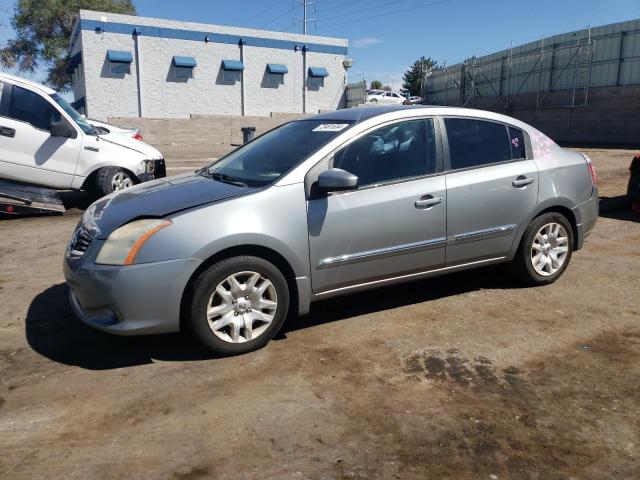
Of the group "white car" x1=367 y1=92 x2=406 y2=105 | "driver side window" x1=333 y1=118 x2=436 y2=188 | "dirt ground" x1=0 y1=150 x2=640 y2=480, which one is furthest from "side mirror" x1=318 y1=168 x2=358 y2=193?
"white car" x1=367 y1=92 x2=406 y2=105

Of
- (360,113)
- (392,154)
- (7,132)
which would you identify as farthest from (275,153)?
(7,132)

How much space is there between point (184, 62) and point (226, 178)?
26480 mm

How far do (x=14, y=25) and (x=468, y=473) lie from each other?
153ft

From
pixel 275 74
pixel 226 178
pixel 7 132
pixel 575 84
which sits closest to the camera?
pixel 226 178

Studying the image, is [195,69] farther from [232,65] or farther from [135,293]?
[135,293]

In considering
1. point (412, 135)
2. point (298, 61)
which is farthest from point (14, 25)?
point (412, 135)

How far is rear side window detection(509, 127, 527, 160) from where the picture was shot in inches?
186

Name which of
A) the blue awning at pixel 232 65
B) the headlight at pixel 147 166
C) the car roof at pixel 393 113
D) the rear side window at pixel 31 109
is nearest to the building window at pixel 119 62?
the blue awning at pixel 232 65

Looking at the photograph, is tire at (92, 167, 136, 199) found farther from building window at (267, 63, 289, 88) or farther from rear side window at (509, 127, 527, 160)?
building window at (267, 63, 289, 88)

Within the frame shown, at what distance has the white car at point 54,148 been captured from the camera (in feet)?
26.0

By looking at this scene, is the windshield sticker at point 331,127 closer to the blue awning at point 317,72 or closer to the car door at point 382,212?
the car door at point 382,212

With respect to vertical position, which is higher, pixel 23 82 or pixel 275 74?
pixel 275 74

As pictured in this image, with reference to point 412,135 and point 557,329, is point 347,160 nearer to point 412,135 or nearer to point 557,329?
point 412,135

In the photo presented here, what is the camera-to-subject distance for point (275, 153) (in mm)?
4242
